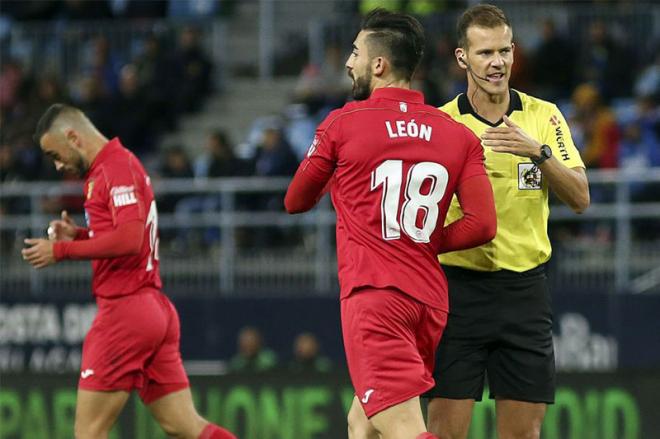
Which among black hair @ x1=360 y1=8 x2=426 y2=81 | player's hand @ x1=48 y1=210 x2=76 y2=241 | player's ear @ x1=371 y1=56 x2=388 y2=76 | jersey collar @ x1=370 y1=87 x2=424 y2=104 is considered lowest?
player's hand @ x1=48 y1=210 x2=76 y2=241

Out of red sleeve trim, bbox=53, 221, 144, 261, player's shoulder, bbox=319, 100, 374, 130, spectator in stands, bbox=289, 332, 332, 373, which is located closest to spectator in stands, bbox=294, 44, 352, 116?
spectator in stands, bbox=289, 332, 332, 373

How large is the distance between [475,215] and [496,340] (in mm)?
865

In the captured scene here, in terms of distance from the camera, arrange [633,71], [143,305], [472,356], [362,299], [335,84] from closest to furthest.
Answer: [362,299] → [472,356] → [143,305] → [633,71] → [335,84]

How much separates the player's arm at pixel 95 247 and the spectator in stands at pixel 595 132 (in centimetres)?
779

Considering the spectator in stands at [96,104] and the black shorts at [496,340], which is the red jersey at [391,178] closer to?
the black shorts at [496,340]

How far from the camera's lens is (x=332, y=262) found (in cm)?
1511

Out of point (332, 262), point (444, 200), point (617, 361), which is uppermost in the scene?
point (444, 200)

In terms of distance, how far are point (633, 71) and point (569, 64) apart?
701 millimetres

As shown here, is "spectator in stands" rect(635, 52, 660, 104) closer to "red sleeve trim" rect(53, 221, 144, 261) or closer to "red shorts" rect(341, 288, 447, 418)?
"red sleeve trim" rect(53, 221, 144, 261)

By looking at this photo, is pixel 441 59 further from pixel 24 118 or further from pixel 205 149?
pixel 24 118

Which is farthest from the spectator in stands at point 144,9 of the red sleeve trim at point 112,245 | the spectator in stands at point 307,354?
the red sleeve trim at point 112,245

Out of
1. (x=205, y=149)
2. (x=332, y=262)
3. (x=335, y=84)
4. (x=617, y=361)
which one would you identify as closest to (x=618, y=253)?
(x=617, y=361)

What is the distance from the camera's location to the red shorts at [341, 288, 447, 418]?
6.21 meters

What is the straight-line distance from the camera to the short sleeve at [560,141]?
695cm
